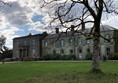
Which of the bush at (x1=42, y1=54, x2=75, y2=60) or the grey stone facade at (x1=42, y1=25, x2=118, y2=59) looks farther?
the bush at (x1=42, y1=54, x2=75, y2=60)

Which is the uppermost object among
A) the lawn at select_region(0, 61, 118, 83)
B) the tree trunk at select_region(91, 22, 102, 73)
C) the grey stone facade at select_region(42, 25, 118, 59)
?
the grey stone facade at select_region(42, 25, 118, 59)

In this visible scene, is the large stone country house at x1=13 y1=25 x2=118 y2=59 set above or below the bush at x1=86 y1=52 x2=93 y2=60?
above

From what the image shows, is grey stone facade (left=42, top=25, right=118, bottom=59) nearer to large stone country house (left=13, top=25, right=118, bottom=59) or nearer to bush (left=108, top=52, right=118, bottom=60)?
large stone country house (left=13, top=25, right=118, bottom=59)

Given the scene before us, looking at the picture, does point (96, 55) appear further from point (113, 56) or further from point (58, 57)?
point (58, 57)

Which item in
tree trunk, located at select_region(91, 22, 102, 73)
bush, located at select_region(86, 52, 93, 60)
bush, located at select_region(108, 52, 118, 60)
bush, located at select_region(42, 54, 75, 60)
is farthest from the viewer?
bush, located at select_region(42, 54, 75, 60)

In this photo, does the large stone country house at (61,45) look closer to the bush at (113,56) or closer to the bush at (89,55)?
the bush at (113,56)

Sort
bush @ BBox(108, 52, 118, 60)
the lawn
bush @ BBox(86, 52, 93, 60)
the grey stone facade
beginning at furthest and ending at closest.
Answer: bush @ BBox(86, 52, 93, 60), the grey stone facade, bush @ BBox(108, 52, 118, 60), the lawn

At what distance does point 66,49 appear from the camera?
9506cm

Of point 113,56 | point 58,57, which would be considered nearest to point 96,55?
point 113,56

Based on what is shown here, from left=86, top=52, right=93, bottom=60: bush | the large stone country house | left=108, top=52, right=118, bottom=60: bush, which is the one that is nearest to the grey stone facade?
the large stone country house

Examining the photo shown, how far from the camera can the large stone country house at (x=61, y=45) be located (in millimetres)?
80500

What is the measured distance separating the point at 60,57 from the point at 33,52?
2111 centimetres

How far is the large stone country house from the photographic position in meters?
80.5

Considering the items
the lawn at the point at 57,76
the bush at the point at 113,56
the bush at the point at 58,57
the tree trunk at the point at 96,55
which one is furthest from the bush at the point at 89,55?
the tree trunk at the point at 96,55
